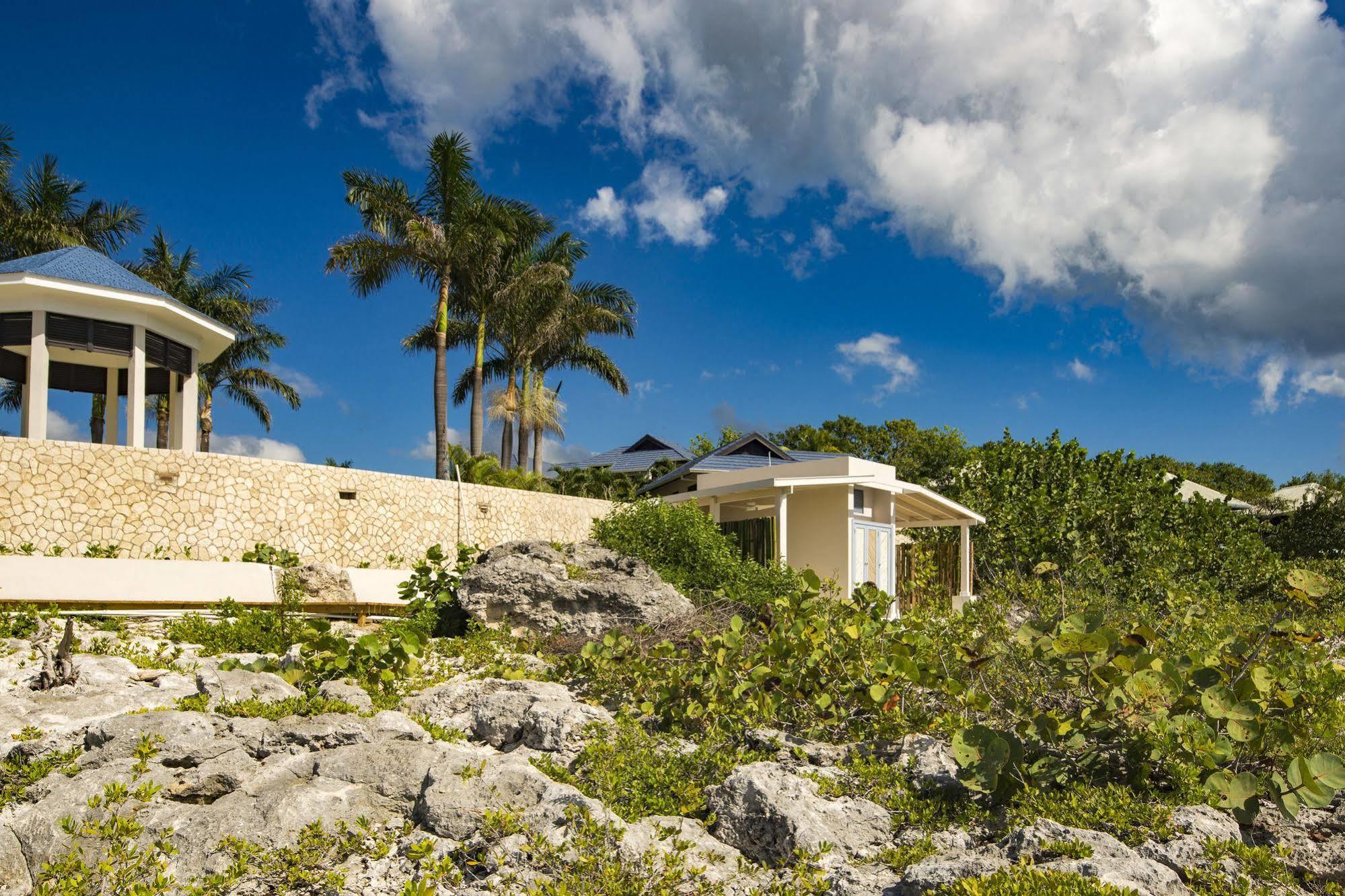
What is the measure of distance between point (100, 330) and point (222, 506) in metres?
4.94

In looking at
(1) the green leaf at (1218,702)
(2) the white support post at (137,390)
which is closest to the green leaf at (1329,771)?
(1) the green leaf at (1218,702)

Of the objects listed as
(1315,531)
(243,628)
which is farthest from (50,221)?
(1315,531)

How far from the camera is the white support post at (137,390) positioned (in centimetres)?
1700

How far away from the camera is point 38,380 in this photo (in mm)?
16062

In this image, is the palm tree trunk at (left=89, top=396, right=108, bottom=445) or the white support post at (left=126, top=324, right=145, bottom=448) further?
the palm tree trunk at (left=89, top=396, right=108, bottom=445)

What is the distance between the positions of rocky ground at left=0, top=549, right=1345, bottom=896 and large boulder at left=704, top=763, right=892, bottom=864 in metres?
0.01

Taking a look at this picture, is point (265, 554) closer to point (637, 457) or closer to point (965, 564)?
point (965, 564)

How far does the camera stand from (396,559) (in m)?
16.8

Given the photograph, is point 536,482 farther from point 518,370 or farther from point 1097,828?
point 1097,828

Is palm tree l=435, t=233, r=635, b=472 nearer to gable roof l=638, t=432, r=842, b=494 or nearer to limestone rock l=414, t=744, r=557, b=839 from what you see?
gable roof l=638, t=432, r=842, b=494

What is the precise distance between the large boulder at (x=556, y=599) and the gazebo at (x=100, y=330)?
8.38m

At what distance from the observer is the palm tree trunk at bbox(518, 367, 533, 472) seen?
31922 millimetres

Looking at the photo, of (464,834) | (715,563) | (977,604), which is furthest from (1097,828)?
(715,563)

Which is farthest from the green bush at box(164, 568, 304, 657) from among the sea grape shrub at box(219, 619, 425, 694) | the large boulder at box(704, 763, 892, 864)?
the large boulder at box(704, 763, 892, 864)
